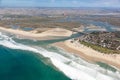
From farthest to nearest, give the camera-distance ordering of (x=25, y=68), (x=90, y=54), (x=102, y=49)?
(x=102, y=49), (x=90, y=54), (x=25, y=68)

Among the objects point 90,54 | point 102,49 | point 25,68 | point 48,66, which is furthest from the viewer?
point 102,49

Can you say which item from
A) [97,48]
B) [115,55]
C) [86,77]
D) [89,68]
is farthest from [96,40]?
[86,77]

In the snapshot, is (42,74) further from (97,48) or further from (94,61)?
(97,48)

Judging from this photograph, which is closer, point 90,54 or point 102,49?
point 90,54

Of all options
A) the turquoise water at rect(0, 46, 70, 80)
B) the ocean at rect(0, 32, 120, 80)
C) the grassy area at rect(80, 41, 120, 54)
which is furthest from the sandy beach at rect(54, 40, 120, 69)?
the turquoise water at rect(0, 46, 70, 80)

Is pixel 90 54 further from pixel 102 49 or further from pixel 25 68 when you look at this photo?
pixel 25 68

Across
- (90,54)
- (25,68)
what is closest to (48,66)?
(25,68)

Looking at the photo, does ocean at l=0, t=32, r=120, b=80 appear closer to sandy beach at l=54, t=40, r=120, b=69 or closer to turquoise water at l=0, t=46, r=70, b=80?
turquoise water at l=0, t=46, r=70, b=80

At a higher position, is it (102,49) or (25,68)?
(25,68)
